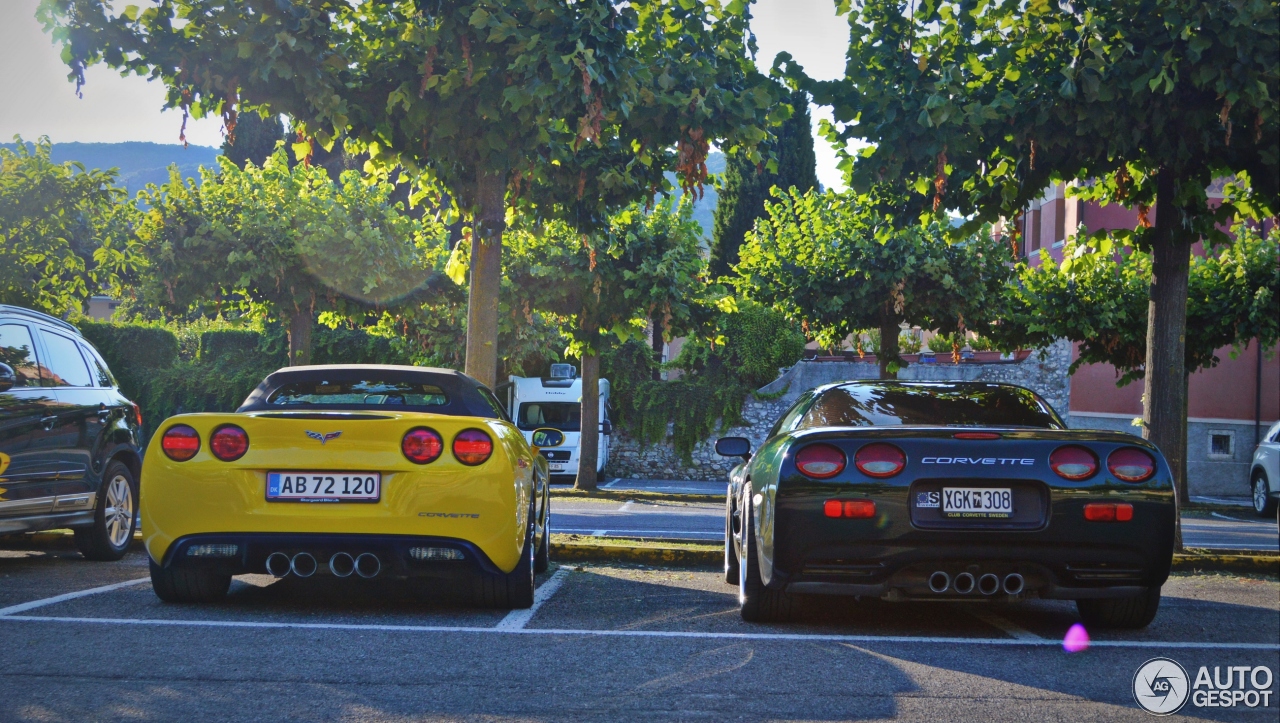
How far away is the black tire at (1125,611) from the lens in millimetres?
6254

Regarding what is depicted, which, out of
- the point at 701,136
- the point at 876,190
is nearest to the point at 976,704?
the point at 701,136

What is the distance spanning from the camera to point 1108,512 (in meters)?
5.86

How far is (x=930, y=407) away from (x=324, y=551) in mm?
3133

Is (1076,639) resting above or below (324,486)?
below

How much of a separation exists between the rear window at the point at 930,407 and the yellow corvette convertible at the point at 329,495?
1.72 metres

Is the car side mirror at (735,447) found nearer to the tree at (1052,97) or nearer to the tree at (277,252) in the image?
the tree at (1052,97)

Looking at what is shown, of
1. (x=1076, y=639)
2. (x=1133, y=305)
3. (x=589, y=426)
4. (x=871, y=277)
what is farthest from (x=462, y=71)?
(x=1133, y=305)

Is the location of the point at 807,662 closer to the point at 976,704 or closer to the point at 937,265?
the point at 976,704

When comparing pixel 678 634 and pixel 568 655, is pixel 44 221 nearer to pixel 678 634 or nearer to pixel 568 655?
pixel 678 634

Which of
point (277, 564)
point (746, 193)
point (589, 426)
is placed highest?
point (746, 193)

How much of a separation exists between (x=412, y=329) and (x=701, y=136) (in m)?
19.7

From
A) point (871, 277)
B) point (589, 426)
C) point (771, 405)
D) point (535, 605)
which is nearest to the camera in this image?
point (535, 605)

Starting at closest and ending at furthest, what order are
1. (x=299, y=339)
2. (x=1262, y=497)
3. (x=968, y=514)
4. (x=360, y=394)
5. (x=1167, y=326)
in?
(x=968, y=514), (x=360, y=394), (x=1167, y=326), (x=299, y=339), (x=1262, y=497)

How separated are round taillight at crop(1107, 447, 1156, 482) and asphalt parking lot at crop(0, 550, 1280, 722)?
0.77 metres
